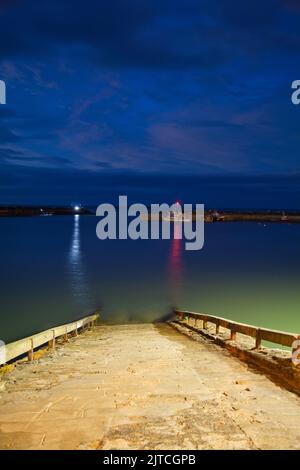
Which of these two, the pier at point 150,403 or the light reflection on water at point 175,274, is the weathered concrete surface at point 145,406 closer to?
the pier at point 150,403

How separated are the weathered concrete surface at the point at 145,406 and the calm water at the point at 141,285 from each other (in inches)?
473

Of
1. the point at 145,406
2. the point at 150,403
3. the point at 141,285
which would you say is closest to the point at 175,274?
the point at 141,285

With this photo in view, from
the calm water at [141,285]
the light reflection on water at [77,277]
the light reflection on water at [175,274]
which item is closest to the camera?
the calm water at [141,285]

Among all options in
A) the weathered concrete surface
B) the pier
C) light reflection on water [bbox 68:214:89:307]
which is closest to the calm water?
light reflection on water [bbox 68:214:89:307]

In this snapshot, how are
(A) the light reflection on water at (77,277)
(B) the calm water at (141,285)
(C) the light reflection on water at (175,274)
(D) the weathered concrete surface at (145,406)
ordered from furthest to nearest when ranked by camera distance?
(C) the light reflection on water at (175,274)
(A) the light reflection on water at (77,277)
(B) the calm water at (141,285)
(D) the weathered concrete surface at (145,406)

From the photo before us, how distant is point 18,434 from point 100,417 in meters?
0.87

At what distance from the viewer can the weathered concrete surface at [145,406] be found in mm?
3633

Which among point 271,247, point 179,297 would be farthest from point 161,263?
point 271,247

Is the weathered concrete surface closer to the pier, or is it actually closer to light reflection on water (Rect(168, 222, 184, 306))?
the pier

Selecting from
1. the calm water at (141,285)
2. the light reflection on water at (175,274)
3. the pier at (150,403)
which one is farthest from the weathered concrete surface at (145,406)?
the light reflection on water at (175,274)

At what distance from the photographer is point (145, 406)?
15.1 ft

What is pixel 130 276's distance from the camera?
35.9 metres

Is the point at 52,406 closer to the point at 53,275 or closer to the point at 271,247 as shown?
the point at 53,275
